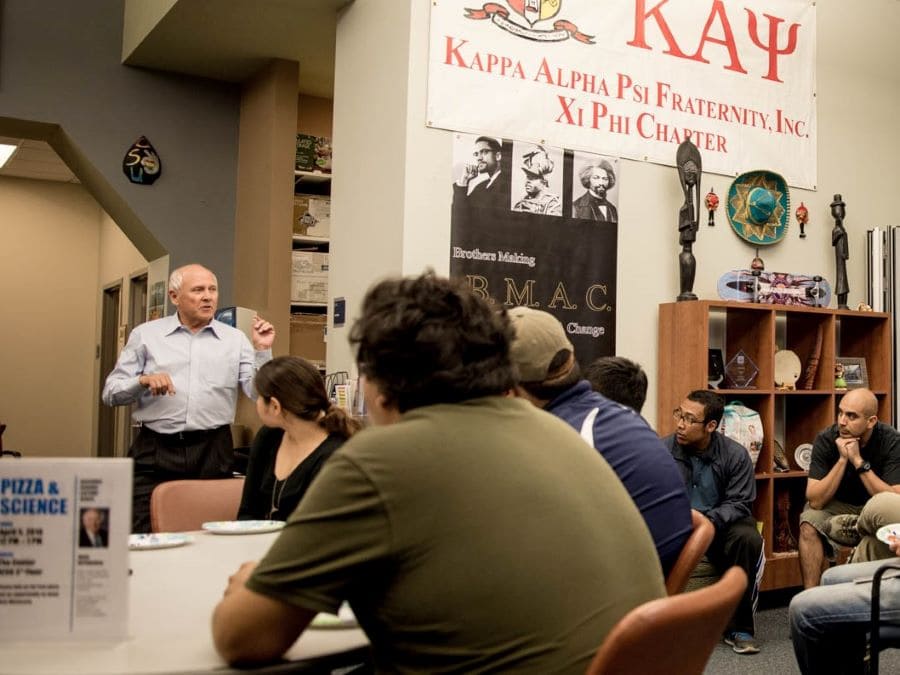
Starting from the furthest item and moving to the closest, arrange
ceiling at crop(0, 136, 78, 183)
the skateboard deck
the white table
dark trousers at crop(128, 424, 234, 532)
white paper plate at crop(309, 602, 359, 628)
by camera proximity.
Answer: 1. ceiling at crop(0, 136, 78, 183)
2. the skateboard deck
3. dark trousers at crop(128, 424, 234, 532)
4. white paper plate at crop(309, 602, 359, 628)
5. the white table

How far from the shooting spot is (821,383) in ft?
16.8

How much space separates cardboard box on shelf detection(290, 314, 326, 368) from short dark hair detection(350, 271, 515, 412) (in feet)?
15.3

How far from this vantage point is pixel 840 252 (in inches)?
210

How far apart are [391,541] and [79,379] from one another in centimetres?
905

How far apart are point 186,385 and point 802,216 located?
3561 mm

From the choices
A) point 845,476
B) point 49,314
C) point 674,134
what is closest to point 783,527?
point 845,476

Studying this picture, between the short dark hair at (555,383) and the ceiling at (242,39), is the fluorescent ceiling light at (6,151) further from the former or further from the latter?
the short dark hair at (555,383)

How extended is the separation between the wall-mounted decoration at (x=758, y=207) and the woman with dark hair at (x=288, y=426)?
9.95 feet

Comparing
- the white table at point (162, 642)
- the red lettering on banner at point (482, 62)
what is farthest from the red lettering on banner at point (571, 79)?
the white table at point (162, 642)

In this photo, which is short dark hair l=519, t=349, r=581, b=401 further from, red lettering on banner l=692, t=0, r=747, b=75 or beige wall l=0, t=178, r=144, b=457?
beige wall l=0, t=178, r=144, b=457

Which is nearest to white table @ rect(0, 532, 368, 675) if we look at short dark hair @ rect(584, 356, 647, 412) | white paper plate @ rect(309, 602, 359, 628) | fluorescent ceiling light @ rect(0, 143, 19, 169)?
white paper plate @ rect(309, 602, 359, 628)

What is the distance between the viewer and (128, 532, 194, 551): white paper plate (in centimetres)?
221

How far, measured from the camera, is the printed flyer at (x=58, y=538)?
1387 mm

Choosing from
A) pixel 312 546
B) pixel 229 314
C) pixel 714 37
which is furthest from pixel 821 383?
pixel 312 546
